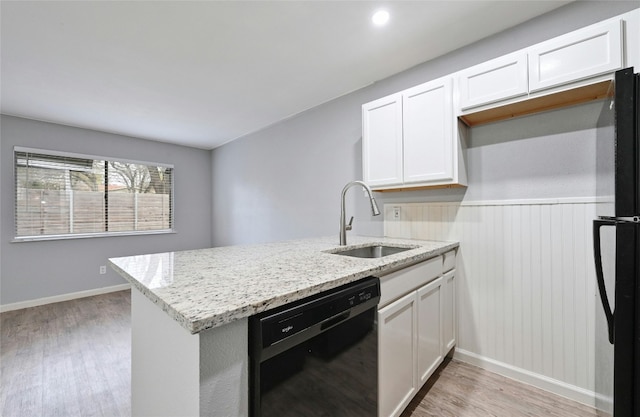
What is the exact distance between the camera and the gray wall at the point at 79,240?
11.3 feet

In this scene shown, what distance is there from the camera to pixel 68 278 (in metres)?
3.85

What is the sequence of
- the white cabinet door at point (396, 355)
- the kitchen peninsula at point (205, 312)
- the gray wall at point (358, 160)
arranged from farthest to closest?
1. the gray wall at point (358, 160)
2. the white cabinet door at point (396, 355)
3. the kitchen peninsula at point (205, 312)

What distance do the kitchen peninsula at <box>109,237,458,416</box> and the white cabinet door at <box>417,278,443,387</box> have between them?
376mm

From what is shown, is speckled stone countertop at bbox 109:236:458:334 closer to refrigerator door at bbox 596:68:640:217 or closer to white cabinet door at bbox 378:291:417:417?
white cabinet door at bbox 378:291:417:417

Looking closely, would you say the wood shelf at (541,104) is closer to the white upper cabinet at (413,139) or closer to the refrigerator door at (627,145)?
the white upper cabinet at (413,139)

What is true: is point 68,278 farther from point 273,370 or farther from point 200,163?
point 273,370

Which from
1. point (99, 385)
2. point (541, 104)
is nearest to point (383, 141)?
point (541, 104)

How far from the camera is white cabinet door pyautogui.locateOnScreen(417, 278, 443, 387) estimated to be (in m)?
1.60

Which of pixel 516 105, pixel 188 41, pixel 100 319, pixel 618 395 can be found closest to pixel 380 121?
pixel 516 105

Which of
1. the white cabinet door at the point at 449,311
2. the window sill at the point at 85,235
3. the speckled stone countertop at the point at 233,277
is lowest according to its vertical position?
the white cabinet door at the point at 449,311

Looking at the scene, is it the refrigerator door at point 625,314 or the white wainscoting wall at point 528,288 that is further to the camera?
the white wainscoting wall at point 528,288

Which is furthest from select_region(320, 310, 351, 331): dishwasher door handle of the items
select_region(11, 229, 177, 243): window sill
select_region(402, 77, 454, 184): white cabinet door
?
select_region(11, 229, 177, 243): window sill

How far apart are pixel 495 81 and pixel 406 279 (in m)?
1.35

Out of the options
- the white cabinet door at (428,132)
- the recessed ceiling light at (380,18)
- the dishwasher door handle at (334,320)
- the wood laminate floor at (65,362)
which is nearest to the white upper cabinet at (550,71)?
the white cabinet door at (428,132)
